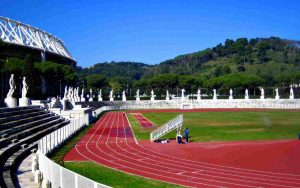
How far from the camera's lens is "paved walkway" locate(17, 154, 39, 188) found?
14.5m

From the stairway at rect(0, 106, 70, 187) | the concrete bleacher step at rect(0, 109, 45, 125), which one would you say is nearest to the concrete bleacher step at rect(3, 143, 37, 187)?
the stairway at rect(0, 106, 70, 187)

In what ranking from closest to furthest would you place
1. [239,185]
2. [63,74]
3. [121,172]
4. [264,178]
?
[239,185]
[264,178]
[121,172]
[63,74]

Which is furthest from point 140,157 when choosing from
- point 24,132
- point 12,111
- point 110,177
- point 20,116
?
point 12,111

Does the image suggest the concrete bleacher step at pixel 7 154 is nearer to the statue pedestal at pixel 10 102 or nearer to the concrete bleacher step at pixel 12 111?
the concrete bleacher step at pixel 12 111

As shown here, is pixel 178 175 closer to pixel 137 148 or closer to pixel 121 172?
pixel 121 172

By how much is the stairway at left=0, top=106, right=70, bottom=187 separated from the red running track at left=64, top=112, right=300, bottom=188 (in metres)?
2.55

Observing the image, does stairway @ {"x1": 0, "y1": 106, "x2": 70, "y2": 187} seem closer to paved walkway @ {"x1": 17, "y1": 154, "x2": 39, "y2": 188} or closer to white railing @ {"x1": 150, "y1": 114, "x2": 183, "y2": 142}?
paved walkway @ {"x1": 17, "y1": 154, "x2": 39, "y2": 188}

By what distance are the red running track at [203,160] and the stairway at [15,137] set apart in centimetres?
255

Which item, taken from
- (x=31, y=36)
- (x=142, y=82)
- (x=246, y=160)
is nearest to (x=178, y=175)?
(x=246, y=160)

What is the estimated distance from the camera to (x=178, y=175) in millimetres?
17766

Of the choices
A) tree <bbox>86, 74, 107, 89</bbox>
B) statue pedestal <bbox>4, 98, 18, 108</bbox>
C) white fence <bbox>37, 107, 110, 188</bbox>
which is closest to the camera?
white fence <bbox>37, 107, 110, 188</bbox>

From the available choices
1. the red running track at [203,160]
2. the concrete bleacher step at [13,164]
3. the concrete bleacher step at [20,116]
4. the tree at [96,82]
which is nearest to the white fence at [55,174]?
the concrete bleacher step at [13,164]

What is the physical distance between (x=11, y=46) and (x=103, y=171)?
73267mm

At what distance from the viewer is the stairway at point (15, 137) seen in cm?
1626
